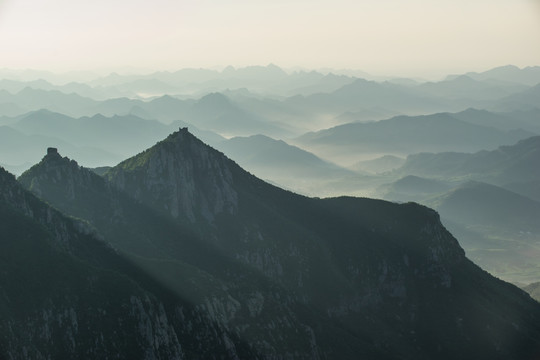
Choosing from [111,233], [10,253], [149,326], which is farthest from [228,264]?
[10,253]

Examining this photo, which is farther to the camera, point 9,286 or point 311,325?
point 311,325

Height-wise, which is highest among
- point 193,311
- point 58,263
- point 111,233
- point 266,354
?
point 111,233

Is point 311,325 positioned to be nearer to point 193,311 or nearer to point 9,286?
point 193,311

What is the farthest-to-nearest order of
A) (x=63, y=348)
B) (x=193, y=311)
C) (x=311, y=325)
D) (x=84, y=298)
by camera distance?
(x=311, y=325) → (x=193, y=311) → (x=84, y=298) → (x=63, y=348)

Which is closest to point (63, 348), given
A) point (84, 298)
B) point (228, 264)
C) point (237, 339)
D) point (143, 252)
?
point (84, 298)

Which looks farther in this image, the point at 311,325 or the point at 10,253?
the point at 311,325

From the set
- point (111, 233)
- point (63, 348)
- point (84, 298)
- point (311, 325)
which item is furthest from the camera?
point (111, 233)

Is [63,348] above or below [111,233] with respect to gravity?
below

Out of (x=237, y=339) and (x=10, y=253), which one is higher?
(x=10, y=253)

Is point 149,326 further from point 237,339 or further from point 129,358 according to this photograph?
point 237,339
